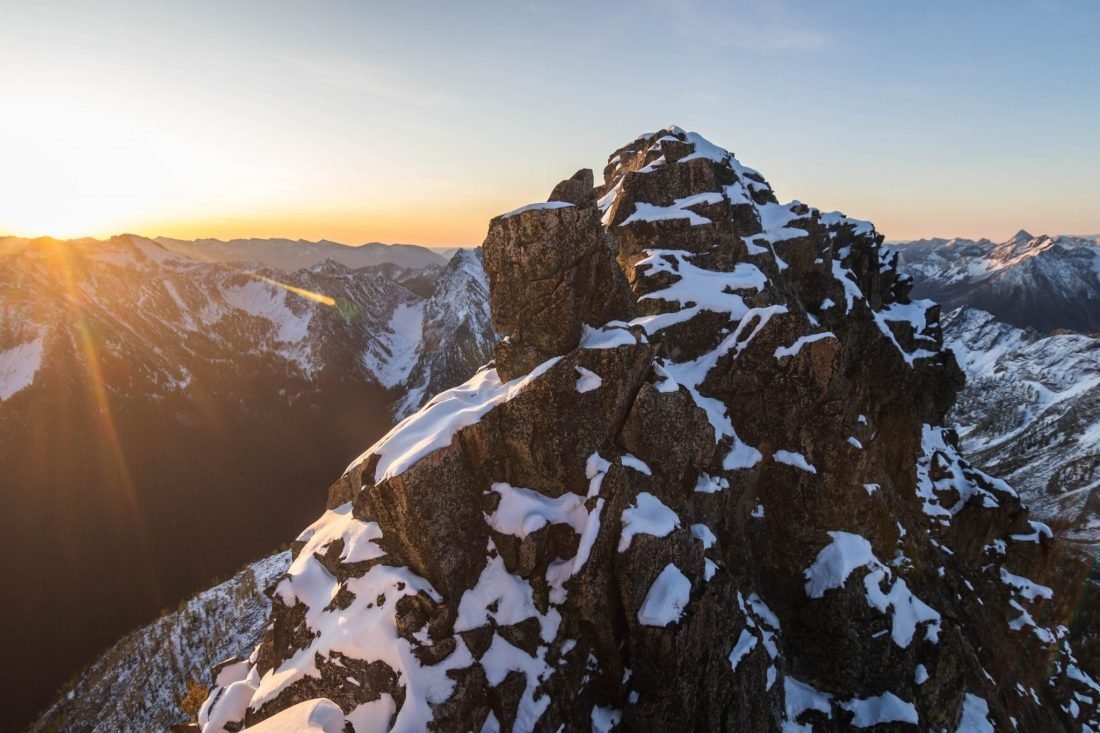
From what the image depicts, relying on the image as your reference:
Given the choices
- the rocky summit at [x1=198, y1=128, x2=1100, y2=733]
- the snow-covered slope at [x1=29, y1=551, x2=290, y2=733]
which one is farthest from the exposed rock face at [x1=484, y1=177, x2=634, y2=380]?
the snow-covered slope at [x1=29, y1=551, x2=290, y2=733]

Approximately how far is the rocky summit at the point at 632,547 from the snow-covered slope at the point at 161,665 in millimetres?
92618

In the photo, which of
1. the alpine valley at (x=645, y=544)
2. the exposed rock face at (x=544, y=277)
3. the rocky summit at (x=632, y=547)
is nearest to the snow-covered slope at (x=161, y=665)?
the alpine valley at (x=645, y=544)

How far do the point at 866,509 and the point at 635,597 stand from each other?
23145mm

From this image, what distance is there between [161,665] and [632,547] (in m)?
137

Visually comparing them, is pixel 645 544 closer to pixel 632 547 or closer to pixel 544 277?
pixel 632 547

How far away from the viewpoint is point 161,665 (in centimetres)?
10981

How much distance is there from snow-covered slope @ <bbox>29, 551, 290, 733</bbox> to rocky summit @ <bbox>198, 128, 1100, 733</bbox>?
92.6 m

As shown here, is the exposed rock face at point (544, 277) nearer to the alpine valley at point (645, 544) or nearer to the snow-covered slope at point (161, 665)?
the alpine valley at point (645, 544)

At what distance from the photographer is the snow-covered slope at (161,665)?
97.6m

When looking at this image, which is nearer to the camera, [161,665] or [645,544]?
[645,544]

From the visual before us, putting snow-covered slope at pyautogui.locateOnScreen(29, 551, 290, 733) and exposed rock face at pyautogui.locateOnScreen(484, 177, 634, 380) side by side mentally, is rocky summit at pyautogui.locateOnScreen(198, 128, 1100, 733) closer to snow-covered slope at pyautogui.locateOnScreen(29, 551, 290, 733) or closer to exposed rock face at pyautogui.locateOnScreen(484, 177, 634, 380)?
exposed rock face at pyautogui.locateOnScreen(484, 177, 634, 380)

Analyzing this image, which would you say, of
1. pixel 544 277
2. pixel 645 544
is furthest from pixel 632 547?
pixel 544 277

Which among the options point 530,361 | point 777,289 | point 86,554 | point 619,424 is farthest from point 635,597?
point 86,554

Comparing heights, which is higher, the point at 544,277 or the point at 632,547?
the point at 544,277
